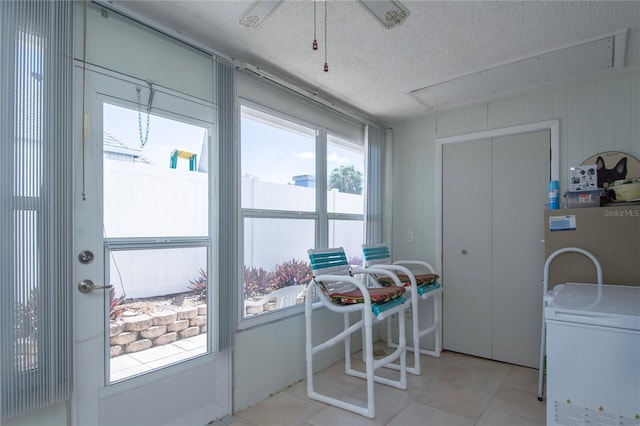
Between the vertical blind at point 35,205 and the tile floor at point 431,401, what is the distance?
1.22m

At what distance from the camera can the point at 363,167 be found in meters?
3.83

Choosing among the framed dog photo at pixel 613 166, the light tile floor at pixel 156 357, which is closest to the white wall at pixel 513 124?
the framed dog photo at pixel 613 166

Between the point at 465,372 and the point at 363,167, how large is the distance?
218cm

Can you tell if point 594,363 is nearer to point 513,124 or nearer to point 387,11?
point 387,11

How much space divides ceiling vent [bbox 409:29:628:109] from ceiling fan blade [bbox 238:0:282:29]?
1636 millimetres

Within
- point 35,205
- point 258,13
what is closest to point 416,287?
point 258,13

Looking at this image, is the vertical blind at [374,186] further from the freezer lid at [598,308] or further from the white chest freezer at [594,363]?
the white chest freezer at [594,363]

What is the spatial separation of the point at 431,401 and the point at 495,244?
158 centimetres

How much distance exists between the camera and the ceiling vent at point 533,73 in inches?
91.7

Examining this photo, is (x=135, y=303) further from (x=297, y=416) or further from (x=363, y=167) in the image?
(x=363, y=167)

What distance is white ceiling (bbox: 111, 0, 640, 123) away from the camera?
74.3 inches

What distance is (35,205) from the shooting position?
1511 millimetres

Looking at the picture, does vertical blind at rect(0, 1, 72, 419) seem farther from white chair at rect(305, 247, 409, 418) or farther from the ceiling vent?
the ceiling vent

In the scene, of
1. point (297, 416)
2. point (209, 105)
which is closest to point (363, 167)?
point (209, 105)
